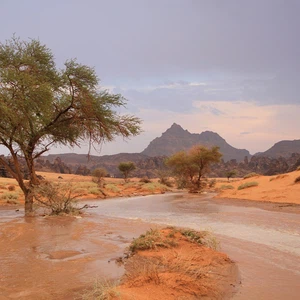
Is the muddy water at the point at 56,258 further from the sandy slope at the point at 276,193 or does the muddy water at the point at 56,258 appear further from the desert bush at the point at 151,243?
the sandy slope at the point at 276,193

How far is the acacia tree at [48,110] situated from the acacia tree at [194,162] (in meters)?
21.2

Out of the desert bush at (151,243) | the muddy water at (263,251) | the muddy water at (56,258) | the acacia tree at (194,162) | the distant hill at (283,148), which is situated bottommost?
the muddy water at (263,251)

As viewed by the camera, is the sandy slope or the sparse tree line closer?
the sparse tree line

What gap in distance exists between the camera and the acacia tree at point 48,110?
10758 millimetres

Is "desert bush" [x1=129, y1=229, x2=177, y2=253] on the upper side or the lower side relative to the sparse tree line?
lower

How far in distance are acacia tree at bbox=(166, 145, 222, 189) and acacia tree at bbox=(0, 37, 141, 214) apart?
2122cm

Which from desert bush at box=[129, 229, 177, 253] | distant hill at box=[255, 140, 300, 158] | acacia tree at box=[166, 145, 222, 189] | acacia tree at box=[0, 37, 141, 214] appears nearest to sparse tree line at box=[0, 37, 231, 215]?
acacia tree at box=[0, 37, 141, 214]

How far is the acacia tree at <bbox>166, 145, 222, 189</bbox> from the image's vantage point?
34088 mm

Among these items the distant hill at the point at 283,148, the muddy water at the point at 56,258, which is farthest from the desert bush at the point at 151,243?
the distant hill at the point at 283,148

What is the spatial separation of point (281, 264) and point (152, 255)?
2.24 meters

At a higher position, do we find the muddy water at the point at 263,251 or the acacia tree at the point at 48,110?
the acacia tree at the point at 48,110

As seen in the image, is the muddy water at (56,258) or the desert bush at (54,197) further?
the desert bush at (54,197)

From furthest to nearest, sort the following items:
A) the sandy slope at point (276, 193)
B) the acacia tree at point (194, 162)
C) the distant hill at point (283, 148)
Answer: the distant hill at point (283, 148) → the acacia tree at point (194, 162) → the sandy slope at point (276, 193)

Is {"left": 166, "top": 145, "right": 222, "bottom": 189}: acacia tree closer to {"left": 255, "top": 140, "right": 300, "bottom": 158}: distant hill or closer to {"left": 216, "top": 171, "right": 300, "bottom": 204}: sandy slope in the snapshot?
{"left": 216, "top": 171, "right": 300, "bottom": 204}: sandy slope
